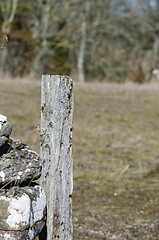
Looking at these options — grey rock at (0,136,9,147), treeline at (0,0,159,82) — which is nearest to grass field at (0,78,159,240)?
grey rock at (0,136,9,147)

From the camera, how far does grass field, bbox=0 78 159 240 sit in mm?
5707

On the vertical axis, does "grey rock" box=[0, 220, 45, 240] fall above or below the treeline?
below

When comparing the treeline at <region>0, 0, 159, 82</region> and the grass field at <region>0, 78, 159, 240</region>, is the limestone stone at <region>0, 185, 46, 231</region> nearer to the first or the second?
the grass field at <region>0, 78, 159, 240</region>

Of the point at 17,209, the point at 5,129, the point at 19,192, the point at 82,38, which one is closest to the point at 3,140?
the point at 5,129

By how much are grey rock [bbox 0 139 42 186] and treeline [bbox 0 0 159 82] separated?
19.0m

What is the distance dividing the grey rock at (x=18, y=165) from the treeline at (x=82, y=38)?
1899 centimetres

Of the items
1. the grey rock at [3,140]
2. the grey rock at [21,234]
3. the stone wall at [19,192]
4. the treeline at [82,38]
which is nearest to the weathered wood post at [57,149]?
the stone wall at [19,192]

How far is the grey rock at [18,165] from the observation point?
321cm

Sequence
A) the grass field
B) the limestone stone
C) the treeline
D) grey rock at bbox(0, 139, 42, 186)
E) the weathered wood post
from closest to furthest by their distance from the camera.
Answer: the limestone stone, grey rock at bbox(0, 139, 42, 186), the weathered wood post, the grass field, the treeline

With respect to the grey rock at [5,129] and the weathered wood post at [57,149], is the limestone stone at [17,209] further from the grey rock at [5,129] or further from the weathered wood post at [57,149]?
the grey rock at [5,129]

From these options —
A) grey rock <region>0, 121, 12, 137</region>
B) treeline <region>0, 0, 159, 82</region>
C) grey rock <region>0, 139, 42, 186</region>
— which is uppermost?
treeline <region>0, 0, 159, 82</region>

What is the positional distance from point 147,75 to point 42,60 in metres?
6.55

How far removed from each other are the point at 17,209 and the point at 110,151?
7.52 meters

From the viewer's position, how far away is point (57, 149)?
3436 millimetres
